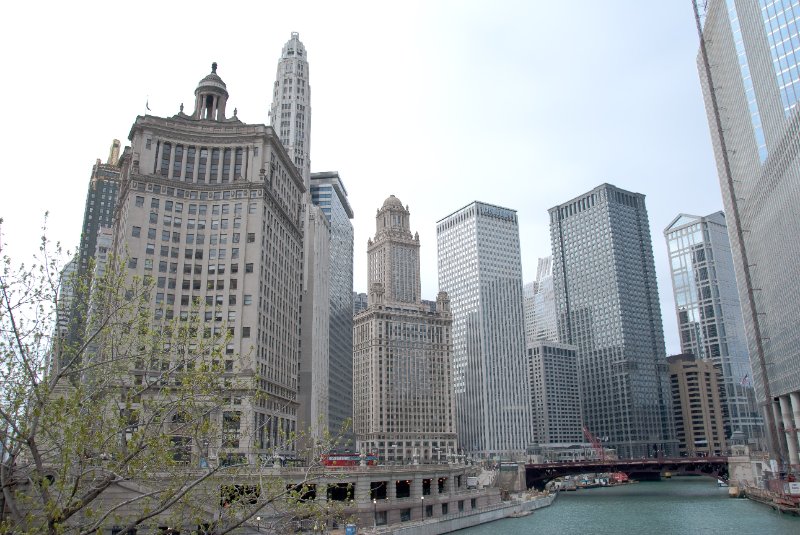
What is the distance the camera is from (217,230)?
400ft

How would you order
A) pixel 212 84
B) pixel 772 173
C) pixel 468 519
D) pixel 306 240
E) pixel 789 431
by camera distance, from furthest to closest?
1. pixel 789 431
2. pixel 306 240
3. pixel 772 173
4. pixel 212 84
5. pixel 468 519

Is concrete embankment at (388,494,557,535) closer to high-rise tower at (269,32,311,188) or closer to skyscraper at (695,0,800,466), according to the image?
skyscraper at (695,0,800,466)

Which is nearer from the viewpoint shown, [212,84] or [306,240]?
[212,84]

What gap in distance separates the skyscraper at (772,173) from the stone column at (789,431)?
234 millimetres

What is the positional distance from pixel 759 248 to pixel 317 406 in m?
135

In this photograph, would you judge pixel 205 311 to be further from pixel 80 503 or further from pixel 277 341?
pixel 80 503

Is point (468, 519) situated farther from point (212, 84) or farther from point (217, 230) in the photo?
point (212, 84)

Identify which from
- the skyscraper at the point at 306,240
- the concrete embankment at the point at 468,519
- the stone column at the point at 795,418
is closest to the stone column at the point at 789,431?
the stone column at the point at 795,418

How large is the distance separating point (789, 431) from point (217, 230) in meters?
155

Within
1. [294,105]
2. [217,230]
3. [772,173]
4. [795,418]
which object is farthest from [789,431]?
[294,105]

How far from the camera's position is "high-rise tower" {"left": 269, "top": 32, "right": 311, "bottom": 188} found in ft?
608

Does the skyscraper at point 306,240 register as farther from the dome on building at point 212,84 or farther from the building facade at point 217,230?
the dome on building at point 212,84

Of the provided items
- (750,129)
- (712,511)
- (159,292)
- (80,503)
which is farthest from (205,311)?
(750,129)

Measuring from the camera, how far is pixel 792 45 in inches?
5866
